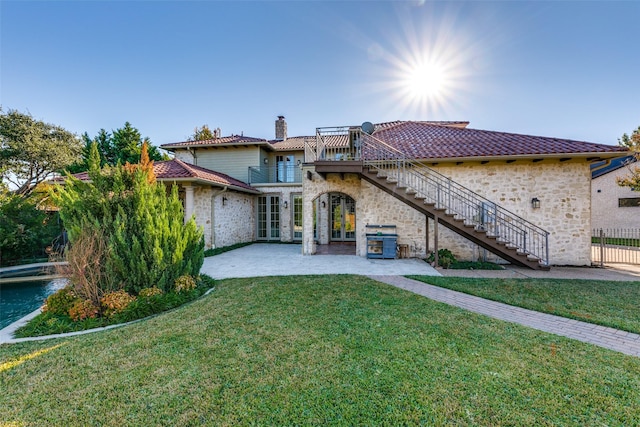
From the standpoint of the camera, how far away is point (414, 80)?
11.5 metres

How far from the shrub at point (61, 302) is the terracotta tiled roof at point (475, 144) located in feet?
34.6

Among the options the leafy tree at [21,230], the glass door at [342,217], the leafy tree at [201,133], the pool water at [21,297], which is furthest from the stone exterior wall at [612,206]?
the leafy tree at [21,230]

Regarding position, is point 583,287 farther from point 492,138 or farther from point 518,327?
point 492,138

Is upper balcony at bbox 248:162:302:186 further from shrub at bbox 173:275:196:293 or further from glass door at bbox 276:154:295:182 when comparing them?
shrub at bbox 173:275:196:293

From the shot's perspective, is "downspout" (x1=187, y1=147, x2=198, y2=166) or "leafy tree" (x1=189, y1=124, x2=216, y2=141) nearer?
"downspout" (x1=187, y1=147, x2=198, y2=166)

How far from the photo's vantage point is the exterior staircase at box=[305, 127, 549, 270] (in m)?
8.51

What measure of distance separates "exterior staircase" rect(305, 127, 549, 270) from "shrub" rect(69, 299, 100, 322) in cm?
715

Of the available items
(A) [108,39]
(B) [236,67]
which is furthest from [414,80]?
(A) [108,39]

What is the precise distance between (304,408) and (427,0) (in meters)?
12.1

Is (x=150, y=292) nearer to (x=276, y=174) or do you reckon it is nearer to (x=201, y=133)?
(x=276, y=174)

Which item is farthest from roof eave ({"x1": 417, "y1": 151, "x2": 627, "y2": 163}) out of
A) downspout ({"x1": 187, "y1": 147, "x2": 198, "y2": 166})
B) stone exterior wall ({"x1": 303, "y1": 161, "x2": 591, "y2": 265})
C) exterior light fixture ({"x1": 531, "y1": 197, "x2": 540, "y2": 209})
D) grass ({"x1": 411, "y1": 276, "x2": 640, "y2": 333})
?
downspout ({"x1": 187, "y1": 147, "x2": 198, "y2": 166})

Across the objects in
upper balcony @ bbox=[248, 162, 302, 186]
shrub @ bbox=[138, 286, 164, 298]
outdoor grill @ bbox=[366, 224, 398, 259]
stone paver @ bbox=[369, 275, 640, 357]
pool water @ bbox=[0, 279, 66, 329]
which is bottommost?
pool water @ bbox=[0, 279, 66, 329]

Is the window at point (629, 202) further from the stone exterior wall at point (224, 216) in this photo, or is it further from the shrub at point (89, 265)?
the shrub at point (89, 265)

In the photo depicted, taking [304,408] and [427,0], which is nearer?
[304,408]
